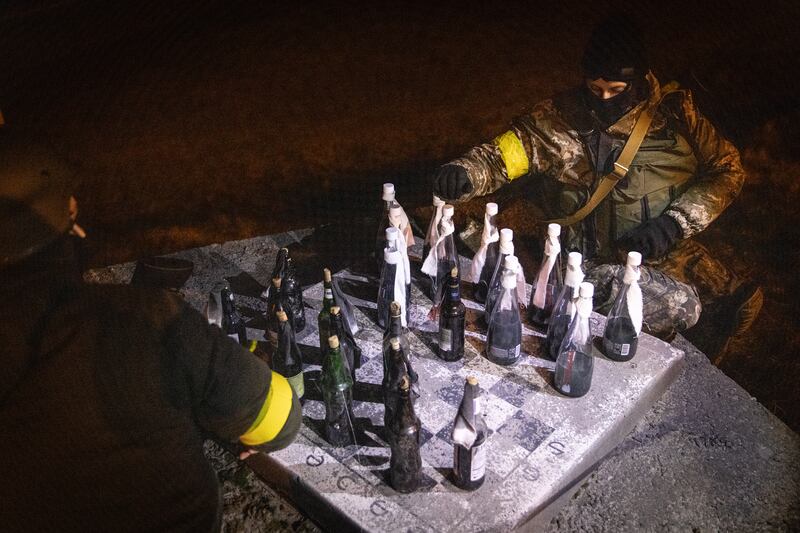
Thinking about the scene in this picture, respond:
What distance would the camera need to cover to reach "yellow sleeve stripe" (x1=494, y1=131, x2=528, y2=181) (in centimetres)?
340

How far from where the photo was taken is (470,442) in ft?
7.00

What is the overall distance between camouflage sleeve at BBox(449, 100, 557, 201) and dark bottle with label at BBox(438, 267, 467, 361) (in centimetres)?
89

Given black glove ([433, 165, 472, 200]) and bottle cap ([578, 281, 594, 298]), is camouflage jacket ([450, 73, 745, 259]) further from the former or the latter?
bottle cap ([578, 281, 594, 298])

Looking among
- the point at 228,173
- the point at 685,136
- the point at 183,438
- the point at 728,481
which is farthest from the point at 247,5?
the point at 728,481

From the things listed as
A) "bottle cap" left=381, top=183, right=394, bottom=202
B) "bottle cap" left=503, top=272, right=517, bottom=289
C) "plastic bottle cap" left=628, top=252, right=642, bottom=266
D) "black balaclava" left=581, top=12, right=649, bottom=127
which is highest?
"black balaclava" left=581, top=12, right=649, bottom=127

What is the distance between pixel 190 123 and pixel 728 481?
4.78 metres

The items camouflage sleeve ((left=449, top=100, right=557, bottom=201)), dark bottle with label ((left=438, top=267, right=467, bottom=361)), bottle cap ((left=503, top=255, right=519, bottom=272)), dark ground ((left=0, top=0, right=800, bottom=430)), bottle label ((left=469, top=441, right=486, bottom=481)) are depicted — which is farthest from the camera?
dark ground ((left=0, top=0, right=800, bottom=430))

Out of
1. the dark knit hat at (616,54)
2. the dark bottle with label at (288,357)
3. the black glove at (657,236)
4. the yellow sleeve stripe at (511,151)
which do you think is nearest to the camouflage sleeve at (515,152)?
the yellow sleeve stripe at (511,151)

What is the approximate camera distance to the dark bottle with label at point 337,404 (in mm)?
2408

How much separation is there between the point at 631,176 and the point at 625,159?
0.19 metres

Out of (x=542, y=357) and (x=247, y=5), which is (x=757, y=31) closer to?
(x=542, y=357)

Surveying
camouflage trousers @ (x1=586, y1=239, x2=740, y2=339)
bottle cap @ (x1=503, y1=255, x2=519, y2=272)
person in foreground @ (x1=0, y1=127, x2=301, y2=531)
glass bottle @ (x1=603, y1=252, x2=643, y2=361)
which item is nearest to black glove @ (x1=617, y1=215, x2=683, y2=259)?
camouflage trousers @ (x1=586, y1=239, x2=740, y2=339)

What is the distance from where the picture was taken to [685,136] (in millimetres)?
3064

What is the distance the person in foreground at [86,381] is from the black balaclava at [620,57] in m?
2.29
